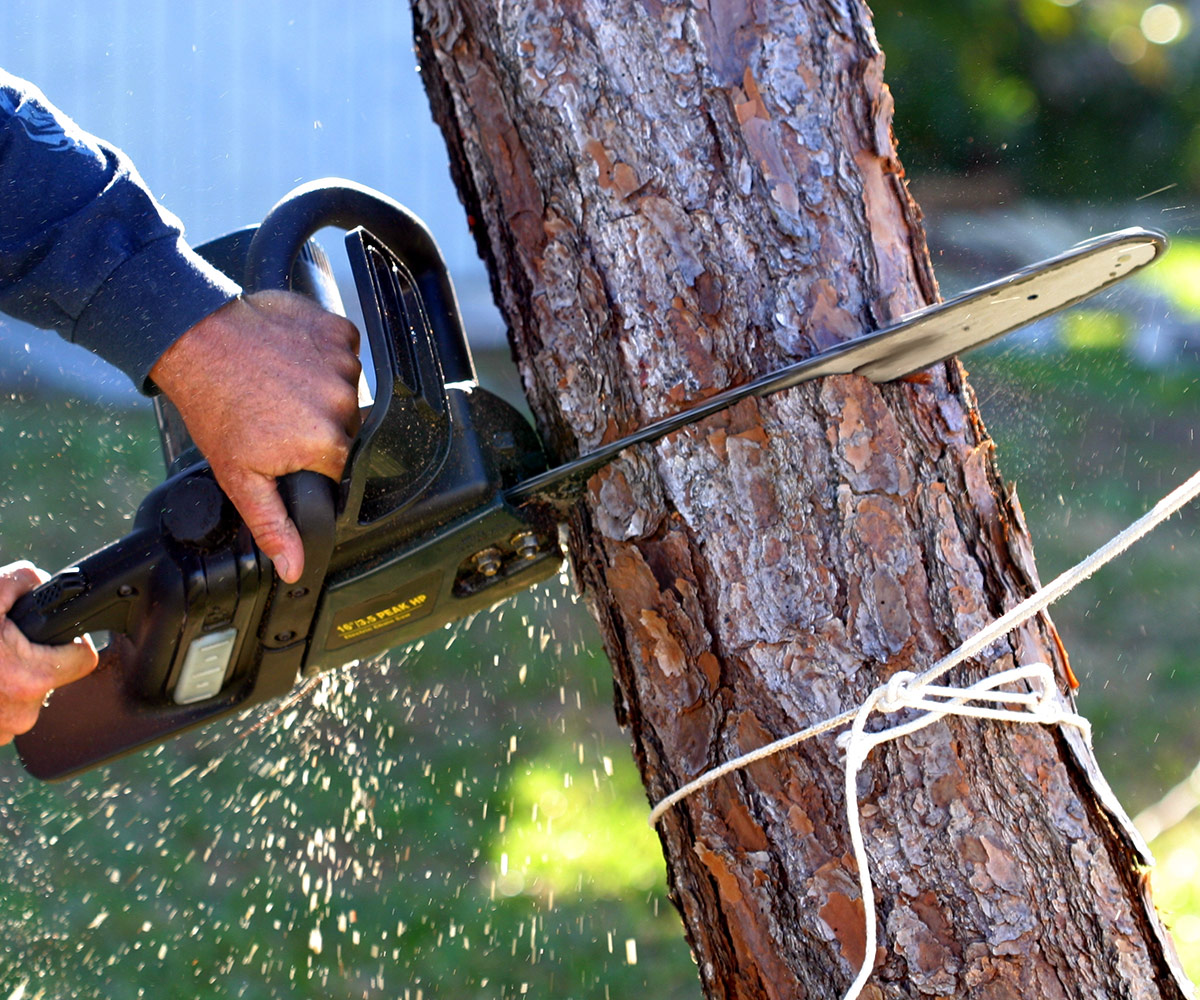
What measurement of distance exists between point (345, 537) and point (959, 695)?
0.66 metres

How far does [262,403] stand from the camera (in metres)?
1.16

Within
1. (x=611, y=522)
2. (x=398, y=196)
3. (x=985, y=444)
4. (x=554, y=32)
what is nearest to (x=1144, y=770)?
(x=985, y=444)

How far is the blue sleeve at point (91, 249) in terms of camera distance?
118 cm

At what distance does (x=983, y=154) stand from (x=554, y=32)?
13.8 feet

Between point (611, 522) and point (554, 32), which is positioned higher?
point (554, 32)

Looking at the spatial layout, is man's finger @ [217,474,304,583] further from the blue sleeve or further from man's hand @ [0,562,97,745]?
man's hand @ [0,562,97,745]

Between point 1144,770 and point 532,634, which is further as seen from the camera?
point 532,634

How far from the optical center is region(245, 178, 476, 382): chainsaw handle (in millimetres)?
1245

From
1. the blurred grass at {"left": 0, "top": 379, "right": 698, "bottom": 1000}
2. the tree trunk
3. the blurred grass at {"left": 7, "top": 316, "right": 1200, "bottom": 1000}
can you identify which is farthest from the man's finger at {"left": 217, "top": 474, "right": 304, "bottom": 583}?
the blurred grass at {"left": 7, "top": 316, "right": 1200, "bottom": 1000}

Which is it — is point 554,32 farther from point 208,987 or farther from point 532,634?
point 532,634

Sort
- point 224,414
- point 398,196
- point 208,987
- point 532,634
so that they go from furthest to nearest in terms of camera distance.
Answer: point 398,196 → point 532,634 → point 208,987 → point 224,414

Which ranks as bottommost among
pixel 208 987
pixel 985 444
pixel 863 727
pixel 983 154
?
pixel 208 987

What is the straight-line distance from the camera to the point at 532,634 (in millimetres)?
3691

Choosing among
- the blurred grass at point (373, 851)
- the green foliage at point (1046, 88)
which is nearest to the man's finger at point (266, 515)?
the blurred grass at point (373, 851)
